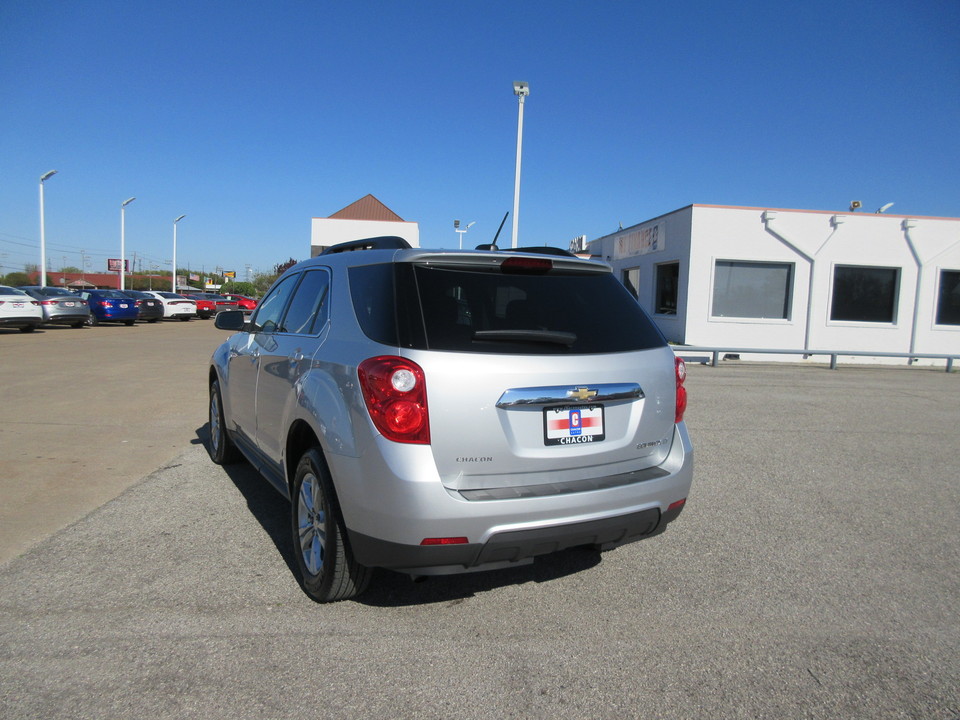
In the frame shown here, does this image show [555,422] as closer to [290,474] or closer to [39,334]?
[290,474]

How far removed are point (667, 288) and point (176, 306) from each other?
24.2 meters

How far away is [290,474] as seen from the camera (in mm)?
3627

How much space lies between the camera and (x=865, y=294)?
60.3 feet

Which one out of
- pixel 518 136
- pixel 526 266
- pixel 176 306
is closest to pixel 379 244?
pixel 526 266

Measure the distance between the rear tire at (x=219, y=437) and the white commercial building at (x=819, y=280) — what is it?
14947 millimetres

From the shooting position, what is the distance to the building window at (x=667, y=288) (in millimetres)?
19798

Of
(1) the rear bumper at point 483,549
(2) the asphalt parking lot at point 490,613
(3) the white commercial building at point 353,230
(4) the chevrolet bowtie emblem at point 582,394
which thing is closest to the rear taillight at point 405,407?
(1) the rear bumper at point 483,549

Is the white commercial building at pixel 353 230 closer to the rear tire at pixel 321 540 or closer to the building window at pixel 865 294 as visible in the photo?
the building window at pixel 865 294

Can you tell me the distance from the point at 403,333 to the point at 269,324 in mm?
2118

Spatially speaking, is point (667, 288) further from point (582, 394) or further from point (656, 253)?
point (582, 394)

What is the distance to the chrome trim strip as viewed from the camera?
9.25 ft

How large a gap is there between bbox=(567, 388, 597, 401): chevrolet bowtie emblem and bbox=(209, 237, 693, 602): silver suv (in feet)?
0.05

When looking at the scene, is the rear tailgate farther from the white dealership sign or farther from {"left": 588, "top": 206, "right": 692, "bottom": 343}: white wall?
the white dealership sign

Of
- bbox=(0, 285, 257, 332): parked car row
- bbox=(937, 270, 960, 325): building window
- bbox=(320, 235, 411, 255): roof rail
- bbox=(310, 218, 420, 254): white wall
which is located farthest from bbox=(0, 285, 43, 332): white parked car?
bbox=(937, 270, 960, 325): building window
